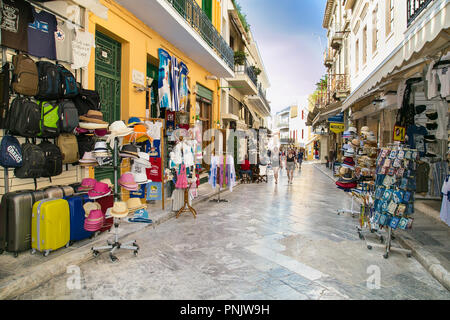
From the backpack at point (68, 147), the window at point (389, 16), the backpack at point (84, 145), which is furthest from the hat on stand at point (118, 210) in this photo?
the window at point (389, 16)

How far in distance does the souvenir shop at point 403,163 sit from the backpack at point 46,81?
515 centimetres

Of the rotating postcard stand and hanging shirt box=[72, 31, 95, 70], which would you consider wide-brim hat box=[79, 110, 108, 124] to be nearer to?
the rotating postcard stand

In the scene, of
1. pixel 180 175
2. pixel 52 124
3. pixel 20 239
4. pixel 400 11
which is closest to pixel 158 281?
pixel 20 239

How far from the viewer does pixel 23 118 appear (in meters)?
4.12

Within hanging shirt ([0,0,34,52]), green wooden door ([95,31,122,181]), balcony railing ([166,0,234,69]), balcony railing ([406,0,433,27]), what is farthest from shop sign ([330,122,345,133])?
hanging shirt ([0,0,34,52])

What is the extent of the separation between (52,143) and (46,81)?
0.90 meters

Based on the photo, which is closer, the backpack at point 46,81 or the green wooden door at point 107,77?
the backpack at point 46,81

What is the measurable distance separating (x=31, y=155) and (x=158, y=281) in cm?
249

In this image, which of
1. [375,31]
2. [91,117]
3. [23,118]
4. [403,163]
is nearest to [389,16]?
[375,31]

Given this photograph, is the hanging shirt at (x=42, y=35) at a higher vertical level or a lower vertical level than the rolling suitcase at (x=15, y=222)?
higher

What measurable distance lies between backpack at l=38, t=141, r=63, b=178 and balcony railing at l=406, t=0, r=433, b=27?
8.54 m

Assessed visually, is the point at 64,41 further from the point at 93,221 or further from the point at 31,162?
the point at 93,221

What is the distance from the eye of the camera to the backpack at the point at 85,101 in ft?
16.6

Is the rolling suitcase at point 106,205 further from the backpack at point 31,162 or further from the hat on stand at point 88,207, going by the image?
the backpack at point 31,162
